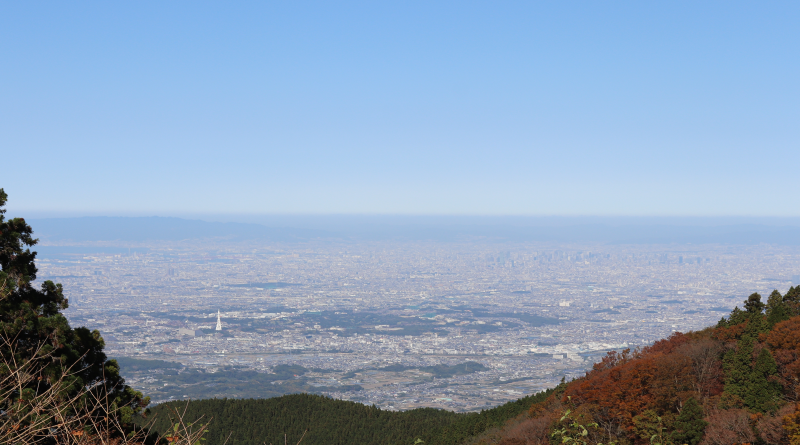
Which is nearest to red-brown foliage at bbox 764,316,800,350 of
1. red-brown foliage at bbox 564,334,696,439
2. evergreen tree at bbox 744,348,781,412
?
evergreen tree at bbox 744,348,781,412

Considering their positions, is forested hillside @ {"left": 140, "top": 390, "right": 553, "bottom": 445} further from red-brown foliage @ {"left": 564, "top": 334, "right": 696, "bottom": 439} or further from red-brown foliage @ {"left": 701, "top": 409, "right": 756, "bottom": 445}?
red-brown foliage @ {"left": 701, "top": 409, "right": 756, "bottom": 445}

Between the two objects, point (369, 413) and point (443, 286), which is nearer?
point (369, 413)

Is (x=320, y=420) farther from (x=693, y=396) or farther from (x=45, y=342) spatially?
(x=45, y=342)

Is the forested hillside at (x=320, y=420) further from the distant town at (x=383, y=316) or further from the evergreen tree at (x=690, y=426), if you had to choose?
the distant town at (x=383, y=316)

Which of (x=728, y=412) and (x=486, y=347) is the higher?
(x=728, y=412)

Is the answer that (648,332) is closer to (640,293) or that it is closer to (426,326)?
(426,326)

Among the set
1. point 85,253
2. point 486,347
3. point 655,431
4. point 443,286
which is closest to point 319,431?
point 655,431

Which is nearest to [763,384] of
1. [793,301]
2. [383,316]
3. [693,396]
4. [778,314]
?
[693,396]

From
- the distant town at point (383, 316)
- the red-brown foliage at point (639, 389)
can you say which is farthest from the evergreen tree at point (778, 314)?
the distant town at point (383, 316)
